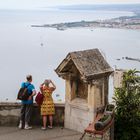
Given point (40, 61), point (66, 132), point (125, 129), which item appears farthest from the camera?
point (40, 61)

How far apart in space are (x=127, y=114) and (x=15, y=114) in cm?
282

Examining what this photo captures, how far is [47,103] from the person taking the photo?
11.0m

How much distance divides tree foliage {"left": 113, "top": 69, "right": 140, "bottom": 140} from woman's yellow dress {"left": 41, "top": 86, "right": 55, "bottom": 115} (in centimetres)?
149

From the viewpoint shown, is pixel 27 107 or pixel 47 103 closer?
pixel 47 103

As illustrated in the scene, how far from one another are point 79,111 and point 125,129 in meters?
1.19

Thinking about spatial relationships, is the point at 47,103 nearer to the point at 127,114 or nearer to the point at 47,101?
the point at 47,101

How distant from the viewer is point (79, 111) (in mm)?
10891

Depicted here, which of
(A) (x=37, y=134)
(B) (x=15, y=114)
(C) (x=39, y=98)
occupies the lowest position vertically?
(A) (x=37, y=134)

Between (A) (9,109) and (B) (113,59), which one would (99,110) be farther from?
(B) (113,59)

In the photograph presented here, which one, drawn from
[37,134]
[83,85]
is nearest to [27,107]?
[37,134]

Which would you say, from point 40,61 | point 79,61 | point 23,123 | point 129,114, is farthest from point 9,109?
point 40,61

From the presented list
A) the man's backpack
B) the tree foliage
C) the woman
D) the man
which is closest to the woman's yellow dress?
the woman

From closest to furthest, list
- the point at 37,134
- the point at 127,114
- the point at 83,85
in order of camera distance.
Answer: the point at 127,114 < the point at 37,134 < the point at 83,85

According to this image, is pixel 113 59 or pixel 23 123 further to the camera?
pixel 113 59
